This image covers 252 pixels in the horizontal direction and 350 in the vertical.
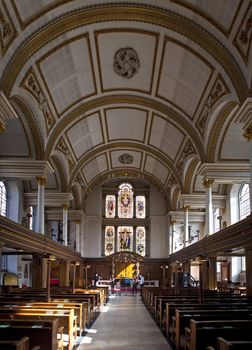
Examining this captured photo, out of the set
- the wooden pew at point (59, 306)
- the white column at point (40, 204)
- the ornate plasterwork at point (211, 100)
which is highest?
the ornate plasterwork at point (211, 100)

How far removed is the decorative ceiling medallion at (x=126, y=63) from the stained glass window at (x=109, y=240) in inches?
859

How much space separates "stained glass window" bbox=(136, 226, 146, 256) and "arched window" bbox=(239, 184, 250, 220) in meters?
13.7

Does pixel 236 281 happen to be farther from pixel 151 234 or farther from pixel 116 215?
pixel 116 215

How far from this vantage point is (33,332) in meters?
7.55

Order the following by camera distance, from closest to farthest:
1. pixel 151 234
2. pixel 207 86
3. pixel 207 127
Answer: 1. pixel 207 86
2. pixel 207 127
3. pixel 151 234

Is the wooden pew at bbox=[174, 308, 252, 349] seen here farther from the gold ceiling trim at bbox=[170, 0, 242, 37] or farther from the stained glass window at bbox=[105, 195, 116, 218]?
the stained glass window at bbox=[105, 195, 116, 218]

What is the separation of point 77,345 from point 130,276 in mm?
28544

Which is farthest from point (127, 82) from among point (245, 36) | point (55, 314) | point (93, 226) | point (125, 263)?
point (125, 263)

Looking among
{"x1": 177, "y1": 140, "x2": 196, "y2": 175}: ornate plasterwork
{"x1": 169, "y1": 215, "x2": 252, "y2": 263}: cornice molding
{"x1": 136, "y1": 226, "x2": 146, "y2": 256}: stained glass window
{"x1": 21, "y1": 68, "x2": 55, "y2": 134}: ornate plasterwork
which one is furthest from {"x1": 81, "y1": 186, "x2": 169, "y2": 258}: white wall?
{"x1": 21, "y1": 68, "x2": 55, "y2": 134}: ornate plasterwork

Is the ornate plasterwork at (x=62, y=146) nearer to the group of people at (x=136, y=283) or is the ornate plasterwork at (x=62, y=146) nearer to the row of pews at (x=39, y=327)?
the group of people at (x=136, y=283)

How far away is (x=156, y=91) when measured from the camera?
74.4ft

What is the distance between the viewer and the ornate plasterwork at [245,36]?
13914 millimetres

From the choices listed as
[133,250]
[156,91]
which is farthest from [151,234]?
[156,91]

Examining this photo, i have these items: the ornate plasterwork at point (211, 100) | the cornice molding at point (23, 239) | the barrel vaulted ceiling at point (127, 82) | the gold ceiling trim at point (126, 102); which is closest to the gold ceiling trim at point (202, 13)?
the barrel vaulted ceiling at point (127, 82)
